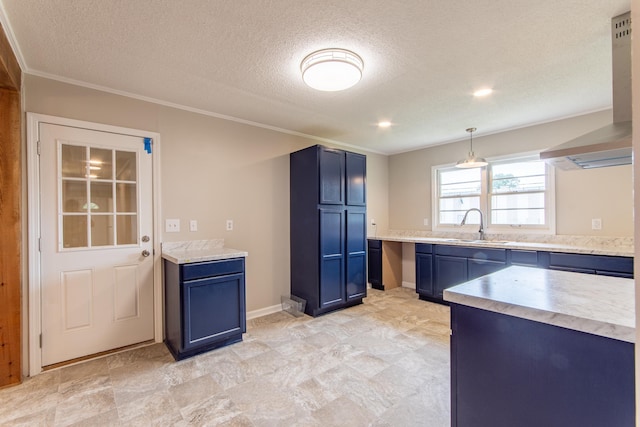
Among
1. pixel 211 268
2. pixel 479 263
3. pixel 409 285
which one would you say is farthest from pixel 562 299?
pixel 409 285

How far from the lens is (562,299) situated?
1205 millimetres

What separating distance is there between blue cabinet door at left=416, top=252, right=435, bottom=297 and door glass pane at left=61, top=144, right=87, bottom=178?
405cm

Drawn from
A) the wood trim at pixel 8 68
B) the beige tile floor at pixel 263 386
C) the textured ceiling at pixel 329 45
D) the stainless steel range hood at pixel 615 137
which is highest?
the textured ceiling at pixel 329 45

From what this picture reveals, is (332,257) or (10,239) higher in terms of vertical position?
(10,239)

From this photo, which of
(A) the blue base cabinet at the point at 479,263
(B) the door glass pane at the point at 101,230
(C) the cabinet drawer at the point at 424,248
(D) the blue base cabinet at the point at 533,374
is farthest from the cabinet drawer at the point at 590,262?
(B) the door glass pane at the point at 101,230

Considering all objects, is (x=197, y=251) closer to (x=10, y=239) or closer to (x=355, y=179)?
(x=10, y=239)

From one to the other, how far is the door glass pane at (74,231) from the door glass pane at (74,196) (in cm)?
8

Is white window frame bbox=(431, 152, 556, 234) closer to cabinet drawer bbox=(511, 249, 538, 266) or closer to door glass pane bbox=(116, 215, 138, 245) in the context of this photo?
cabinet drawer bbox=(511, 249, 538, 266)

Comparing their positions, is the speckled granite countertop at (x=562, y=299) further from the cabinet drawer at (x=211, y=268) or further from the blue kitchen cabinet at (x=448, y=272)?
the blue kitchen cabinet at (x=448, y=272)

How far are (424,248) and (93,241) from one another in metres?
3.89

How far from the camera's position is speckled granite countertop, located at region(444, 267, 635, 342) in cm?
98

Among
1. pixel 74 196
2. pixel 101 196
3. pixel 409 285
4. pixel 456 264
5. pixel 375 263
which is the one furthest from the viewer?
pixel 409 285

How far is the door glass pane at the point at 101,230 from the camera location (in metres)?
2.56

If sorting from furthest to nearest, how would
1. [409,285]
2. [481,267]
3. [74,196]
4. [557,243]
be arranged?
1. [409,285]
2. [481,267]
3. [557,243]
4. [74,196]
